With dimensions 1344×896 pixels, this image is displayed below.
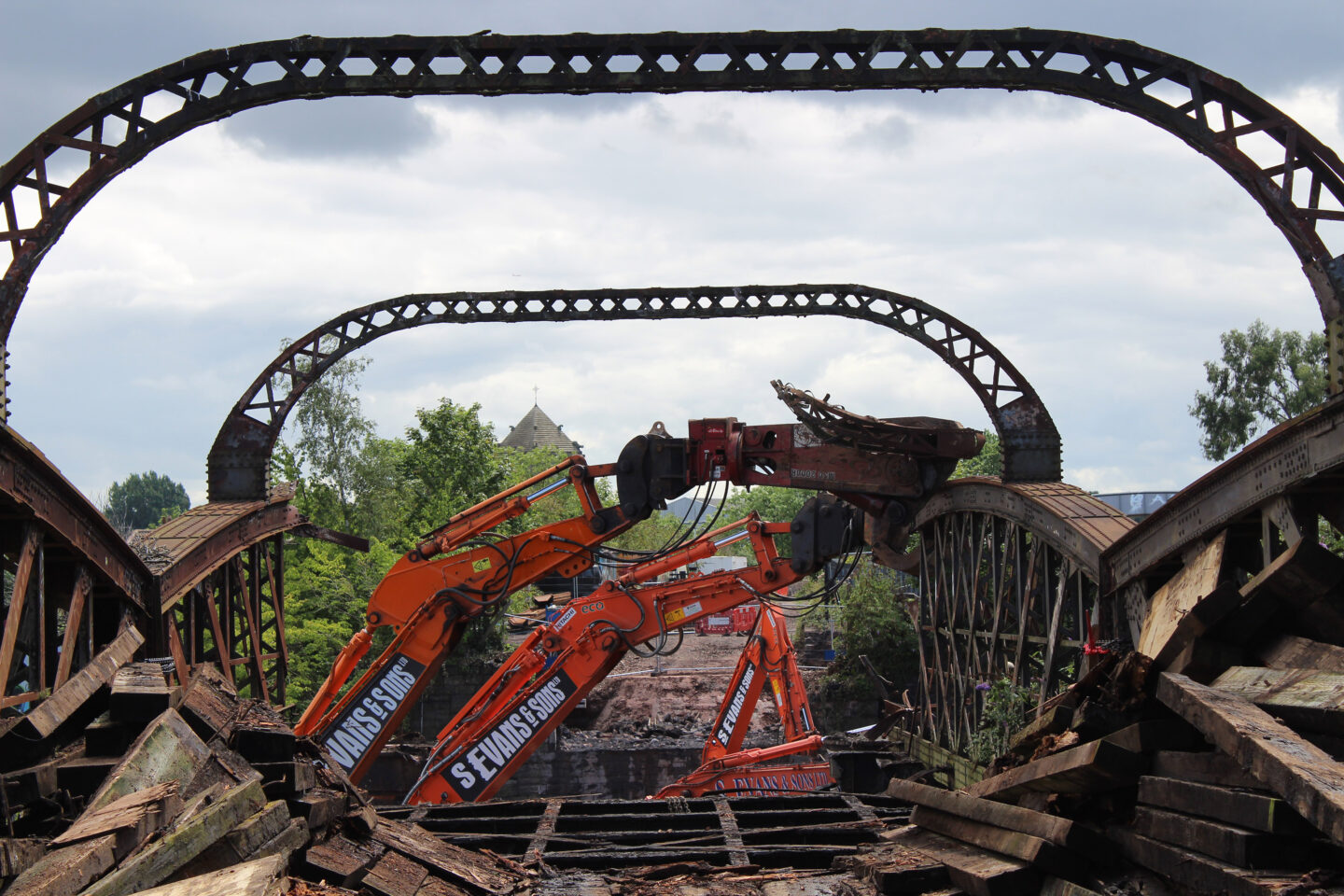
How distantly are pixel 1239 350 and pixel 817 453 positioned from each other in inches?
1515

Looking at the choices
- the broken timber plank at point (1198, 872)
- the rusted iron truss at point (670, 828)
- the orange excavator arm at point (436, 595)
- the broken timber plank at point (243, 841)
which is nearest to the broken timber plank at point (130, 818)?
the broken timber plank at point (243, 841)

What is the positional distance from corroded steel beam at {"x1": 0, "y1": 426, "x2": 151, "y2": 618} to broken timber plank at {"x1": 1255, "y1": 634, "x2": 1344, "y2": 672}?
26.0ft

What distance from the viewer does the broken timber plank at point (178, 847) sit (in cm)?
529

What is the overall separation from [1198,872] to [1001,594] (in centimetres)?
825

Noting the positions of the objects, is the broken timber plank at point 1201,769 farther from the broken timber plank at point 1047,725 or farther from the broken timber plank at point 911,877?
the broken timber plank at point 911,877

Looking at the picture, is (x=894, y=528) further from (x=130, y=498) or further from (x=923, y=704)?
(x=130, y=498)

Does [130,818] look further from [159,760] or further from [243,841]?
[159,760]

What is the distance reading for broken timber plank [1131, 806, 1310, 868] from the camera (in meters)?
5.29

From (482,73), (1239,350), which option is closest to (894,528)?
(482,73)

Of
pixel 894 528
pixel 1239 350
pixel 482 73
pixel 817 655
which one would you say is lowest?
pixel 817 655

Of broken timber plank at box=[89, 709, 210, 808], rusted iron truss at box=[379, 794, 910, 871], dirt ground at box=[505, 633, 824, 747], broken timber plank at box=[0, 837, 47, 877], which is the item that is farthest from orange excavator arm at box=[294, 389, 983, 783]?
dirt ground at box=[505, 633, 824, 747]

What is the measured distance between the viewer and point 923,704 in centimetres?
1709

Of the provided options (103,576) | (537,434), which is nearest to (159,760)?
(103,576)

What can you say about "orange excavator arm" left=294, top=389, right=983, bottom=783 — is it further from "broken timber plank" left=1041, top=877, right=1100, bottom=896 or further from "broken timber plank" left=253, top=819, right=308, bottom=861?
"broken timber plank" left=253, top=819, right=308, bottom=861
